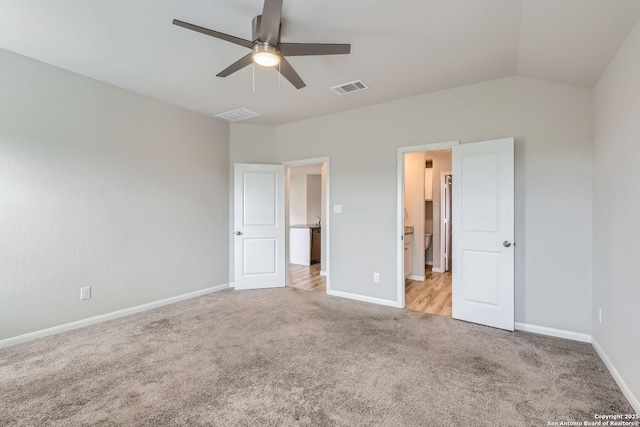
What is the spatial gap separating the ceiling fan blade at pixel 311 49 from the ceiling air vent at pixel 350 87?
1.23 meters

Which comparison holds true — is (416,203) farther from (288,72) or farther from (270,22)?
(270,22)

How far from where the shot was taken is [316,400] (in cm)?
189

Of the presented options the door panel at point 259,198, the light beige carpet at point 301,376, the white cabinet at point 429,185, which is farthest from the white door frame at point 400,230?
the white cabinet at point 429,185

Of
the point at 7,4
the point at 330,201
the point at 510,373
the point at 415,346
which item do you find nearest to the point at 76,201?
the point at 7,4

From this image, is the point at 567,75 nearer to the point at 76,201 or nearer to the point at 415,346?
the point at 415,346

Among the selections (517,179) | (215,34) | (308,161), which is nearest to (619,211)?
(517,179)

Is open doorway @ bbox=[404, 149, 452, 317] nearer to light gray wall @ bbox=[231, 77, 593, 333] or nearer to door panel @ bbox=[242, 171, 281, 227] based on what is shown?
light gray wall @ bbox=[231, 77, 593, 333]

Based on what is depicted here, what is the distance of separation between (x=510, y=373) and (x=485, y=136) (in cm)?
234

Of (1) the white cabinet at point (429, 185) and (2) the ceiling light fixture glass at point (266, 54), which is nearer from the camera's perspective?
(2) the ceiling light fixture glass at point (266, 54)

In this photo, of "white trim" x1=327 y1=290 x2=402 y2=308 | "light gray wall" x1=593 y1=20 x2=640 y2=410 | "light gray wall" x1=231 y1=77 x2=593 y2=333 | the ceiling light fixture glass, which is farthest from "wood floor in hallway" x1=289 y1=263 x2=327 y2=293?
the ceiling light fixture glass

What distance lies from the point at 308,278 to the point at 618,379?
13.6ft

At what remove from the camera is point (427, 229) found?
6.69m

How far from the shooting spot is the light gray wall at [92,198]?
2.71 m

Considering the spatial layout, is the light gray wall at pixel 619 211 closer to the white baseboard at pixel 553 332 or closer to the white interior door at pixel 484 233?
the white baseboard at pixel 553 332
